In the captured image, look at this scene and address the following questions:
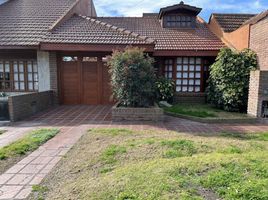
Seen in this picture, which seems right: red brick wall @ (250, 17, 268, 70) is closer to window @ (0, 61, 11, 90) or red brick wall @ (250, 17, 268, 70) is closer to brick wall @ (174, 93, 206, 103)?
brick wall @ (174, 93, 206, 103)

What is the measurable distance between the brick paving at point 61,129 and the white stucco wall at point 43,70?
131 cm

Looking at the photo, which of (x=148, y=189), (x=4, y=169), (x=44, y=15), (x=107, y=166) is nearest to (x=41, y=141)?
(x=4, y=169)

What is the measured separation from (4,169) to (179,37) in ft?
33.4

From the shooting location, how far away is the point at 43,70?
985 cm

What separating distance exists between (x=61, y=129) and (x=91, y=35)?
478cm

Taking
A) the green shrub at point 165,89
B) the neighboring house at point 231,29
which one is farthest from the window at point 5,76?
the neighboring house at point 231,29

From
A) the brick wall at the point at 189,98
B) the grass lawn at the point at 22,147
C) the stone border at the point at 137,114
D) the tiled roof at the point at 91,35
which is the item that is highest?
the tiled roof at the point at 91,35

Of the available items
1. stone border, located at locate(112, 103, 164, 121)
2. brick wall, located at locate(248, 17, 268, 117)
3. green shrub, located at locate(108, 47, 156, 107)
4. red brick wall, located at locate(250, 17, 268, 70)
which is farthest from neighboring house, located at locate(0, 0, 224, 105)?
stone border, located at locate(112, 103, 164, 121)

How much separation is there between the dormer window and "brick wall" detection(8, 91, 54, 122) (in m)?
7.67

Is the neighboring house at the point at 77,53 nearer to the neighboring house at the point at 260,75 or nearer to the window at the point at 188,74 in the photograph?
the window at the point at 188,74

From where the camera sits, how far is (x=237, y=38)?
31.7 ft

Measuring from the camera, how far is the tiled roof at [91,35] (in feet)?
29.6

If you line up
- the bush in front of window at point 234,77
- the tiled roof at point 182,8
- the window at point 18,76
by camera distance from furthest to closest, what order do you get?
the tiled roof at point 182,8
the window at point 18,76
the bush in front of window at point 234,77

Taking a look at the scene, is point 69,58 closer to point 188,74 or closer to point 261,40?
point 188,74
